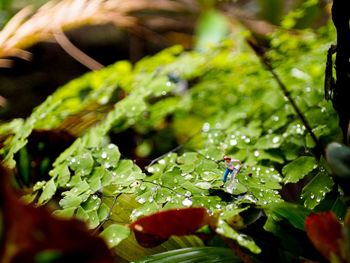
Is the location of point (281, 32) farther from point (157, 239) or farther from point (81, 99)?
point (157, 239)

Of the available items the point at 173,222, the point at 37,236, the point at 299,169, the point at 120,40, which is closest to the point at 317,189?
the point at 299,169

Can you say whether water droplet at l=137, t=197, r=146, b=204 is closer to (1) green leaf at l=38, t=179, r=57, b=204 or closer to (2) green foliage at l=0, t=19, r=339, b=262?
(2) green foliage at l=0, t=19, r=339, b=262

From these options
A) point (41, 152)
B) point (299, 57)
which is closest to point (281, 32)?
point (299, 57)

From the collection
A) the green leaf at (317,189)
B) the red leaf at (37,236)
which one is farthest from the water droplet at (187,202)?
the red leaf at (37,236)

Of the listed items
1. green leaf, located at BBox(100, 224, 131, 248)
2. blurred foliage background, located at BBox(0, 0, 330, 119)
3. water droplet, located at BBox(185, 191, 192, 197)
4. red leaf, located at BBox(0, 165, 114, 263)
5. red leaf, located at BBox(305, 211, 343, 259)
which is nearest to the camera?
red leaf, located at BBox(0, 165, 114, 263)

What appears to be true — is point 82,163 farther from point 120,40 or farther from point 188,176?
point 120,40

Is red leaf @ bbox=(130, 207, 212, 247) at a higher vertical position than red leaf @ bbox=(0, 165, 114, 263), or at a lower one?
lower

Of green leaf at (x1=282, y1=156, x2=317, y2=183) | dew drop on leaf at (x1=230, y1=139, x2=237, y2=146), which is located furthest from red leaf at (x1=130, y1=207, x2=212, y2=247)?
dew drop on leaf at (x1=230, y1=139, x2=237, y2=146)
